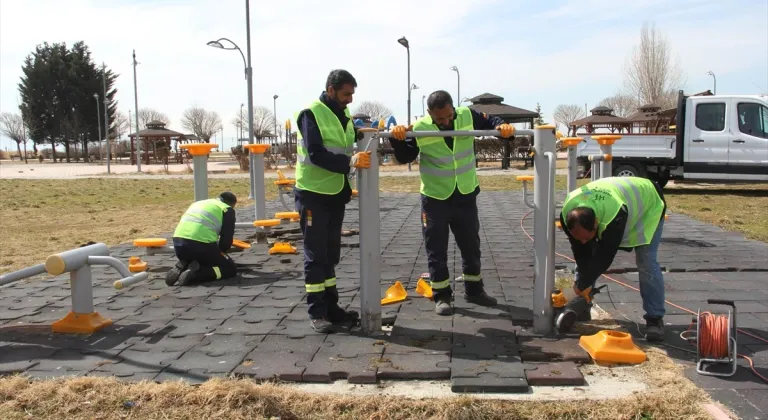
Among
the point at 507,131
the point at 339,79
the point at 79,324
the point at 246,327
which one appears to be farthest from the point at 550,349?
the point at 79,324

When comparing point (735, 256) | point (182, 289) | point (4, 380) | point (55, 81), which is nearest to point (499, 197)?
point (735, 256)

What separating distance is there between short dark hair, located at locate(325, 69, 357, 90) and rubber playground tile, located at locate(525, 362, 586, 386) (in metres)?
2.11

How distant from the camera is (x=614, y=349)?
3.50 meters

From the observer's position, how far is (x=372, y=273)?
4.11m

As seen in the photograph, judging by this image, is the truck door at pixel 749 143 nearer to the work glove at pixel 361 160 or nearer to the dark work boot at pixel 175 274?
the dark work boot at pixel 175 274

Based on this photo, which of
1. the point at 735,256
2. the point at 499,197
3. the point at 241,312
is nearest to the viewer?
the point at 241,312

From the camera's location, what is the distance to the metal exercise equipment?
4195 mm

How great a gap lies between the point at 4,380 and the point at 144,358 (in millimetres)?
704

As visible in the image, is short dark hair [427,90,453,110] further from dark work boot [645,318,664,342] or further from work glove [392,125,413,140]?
dark work boot [645,318,664,342]

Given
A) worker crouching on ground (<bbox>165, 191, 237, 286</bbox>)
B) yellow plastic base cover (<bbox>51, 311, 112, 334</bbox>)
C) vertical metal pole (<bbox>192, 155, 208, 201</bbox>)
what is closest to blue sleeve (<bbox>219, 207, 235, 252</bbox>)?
worker crouching on ground (<bbox>165, 191, 237, 286</bbox>)

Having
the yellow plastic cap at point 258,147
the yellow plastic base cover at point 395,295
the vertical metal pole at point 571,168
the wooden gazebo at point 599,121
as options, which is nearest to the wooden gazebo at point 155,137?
the wooden gazebo at point 599,121

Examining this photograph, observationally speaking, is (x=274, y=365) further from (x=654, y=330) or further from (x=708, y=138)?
(x=708, y=138)

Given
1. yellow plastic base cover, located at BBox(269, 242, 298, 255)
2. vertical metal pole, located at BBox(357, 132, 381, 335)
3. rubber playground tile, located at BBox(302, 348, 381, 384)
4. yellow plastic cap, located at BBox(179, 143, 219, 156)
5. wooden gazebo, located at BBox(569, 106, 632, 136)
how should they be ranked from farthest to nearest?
wooden gazebo, located at BBox(569, 106, 632, 136)
yellow plastic base cover, located at BBox(269, 242, 298, 255)
yellow plastic cap, located at BBox(179, 143, 219, 156)
vertical metal pole, located at BBox(357, 132, 381, 335)
rubber playground tile, located at BBox(302, 348, 381, 384)

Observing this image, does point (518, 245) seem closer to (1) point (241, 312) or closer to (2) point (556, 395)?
(1) point (241, 312)
